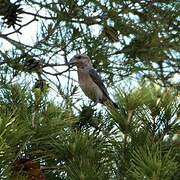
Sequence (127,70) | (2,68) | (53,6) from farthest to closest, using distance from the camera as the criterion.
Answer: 1. (127,70)
2. (53,6)
3. (2,68)

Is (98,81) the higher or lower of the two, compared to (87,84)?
lower

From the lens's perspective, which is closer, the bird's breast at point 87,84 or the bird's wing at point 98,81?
the bird's wing at point 98,81

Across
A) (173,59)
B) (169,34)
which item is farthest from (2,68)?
(173,59)

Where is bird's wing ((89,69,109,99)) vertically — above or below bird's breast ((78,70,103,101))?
below

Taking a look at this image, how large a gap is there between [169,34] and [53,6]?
65cm

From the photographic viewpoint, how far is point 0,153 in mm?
889

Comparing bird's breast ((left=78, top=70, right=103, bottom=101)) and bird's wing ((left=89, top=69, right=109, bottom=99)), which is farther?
bird's breast ((left=78, top=70, right=103, bottom=101))

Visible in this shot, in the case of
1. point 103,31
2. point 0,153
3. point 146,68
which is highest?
point 103,31

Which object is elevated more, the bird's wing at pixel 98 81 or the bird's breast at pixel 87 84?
the bird's breast at pixel 87 84

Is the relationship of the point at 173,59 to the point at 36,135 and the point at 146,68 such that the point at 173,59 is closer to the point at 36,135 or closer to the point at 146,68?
the point at 146,68

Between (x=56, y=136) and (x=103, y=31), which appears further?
(x=103, y=31)

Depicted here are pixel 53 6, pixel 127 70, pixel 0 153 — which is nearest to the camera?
pixel 0 153

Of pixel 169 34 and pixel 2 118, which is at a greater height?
pixel 169 34

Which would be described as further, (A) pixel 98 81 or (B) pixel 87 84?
(B) pixel 87 84
